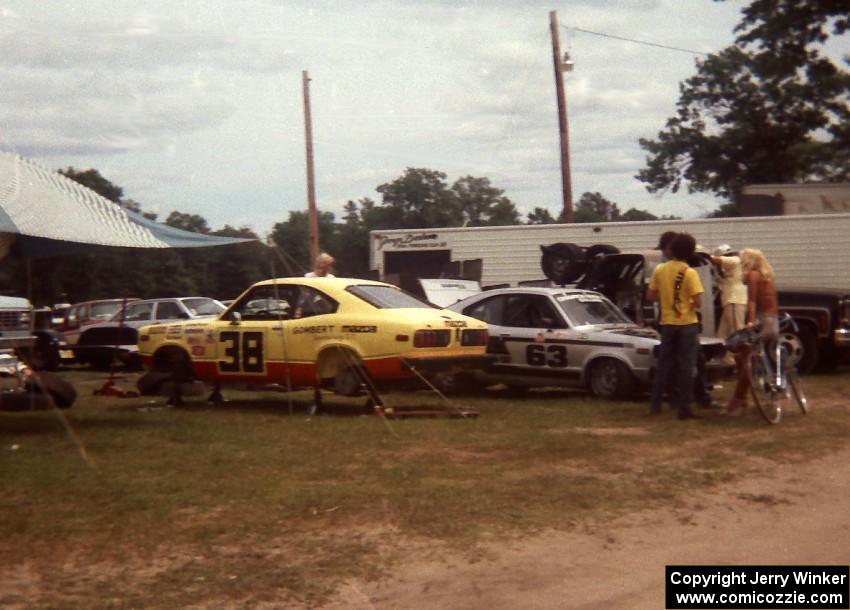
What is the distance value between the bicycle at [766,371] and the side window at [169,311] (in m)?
13.5

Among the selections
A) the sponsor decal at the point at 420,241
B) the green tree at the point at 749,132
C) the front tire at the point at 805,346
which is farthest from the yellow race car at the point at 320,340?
the green tree at the point at 749,132

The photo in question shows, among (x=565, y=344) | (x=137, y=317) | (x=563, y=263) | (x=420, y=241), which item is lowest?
(x=565, y=344)

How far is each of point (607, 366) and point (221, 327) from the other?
4508 millimetres

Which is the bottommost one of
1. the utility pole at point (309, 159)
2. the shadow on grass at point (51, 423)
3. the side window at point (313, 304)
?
the shadow on grass at point (51, 423)

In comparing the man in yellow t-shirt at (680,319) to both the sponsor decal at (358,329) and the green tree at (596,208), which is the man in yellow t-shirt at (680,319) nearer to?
the sponsor decal at (358,329)

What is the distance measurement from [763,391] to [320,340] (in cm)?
459

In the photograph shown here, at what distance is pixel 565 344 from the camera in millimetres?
13633

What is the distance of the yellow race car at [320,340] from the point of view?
11.8m

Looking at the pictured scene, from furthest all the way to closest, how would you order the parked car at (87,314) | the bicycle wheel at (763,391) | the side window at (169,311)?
the parked car at (87,314), the side window at (169,311), the bicycle wheel at (763,391)

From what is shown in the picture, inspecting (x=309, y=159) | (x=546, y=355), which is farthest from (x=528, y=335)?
(x=309, y=159)

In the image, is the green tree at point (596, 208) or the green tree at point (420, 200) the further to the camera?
the green tree at point (596, 208)

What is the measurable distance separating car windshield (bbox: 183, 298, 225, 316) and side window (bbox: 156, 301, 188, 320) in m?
0.20

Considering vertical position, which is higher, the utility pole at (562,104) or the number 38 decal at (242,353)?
the utility pole at (562,104)

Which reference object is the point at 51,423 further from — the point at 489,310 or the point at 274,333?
the point at 489,310
